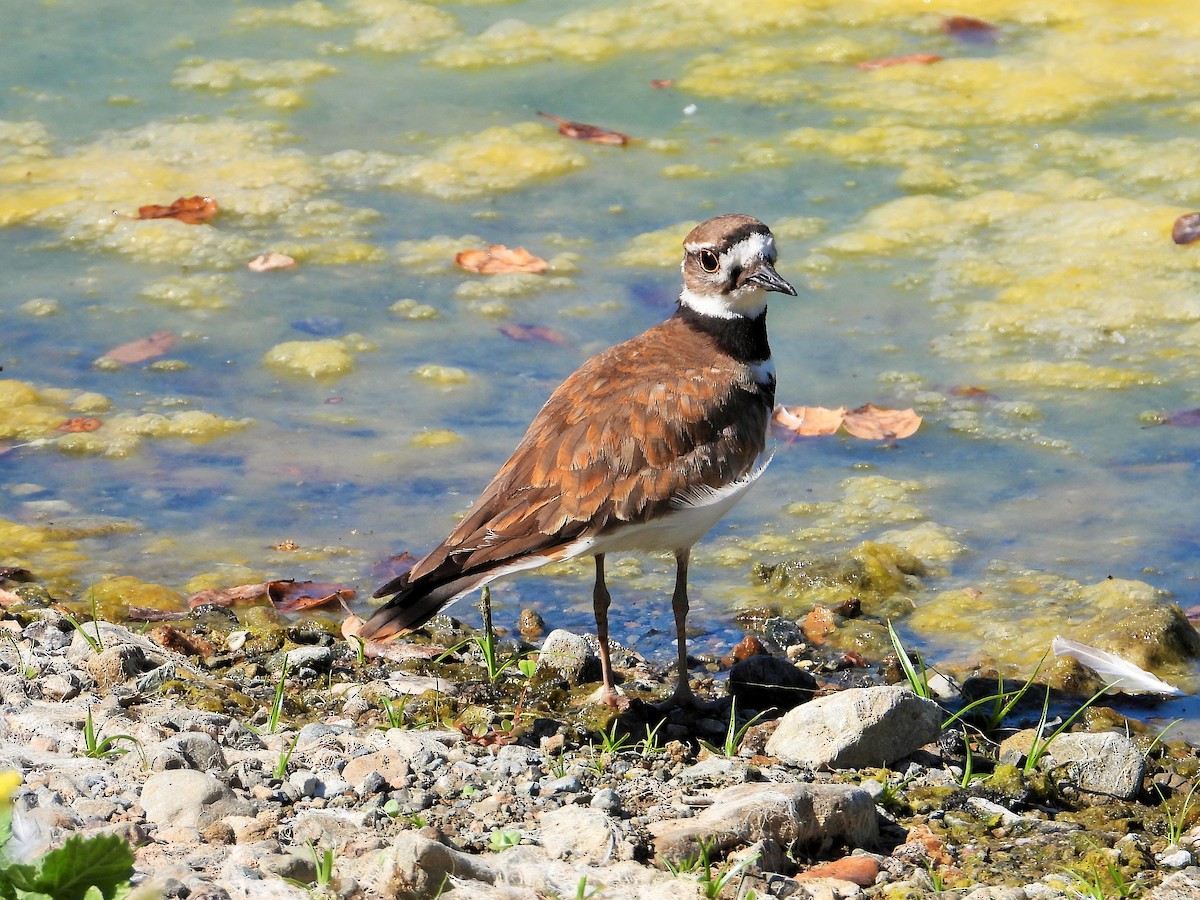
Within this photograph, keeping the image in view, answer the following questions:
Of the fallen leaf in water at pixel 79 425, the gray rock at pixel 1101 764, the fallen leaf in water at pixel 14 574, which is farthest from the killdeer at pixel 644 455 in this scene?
the fallen leaf in water at pixel 79 425

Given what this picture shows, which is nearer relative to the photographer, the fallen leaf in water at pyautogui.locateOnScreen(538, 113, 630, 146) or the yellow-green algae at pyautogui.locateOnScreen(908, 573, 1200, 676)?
the yellow-green algae at pyautogui.locateOnScreen(908, 573, 1200, 676)

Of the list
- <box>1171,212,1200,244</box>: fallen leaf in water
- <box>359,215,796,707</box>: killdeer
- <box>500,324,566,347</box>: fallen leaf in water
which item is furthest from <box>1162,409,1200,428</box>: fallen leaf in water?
<box>500,324,566,347</box>: fallen leaf in water

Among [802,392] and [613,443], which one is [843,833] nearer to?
[613,443]

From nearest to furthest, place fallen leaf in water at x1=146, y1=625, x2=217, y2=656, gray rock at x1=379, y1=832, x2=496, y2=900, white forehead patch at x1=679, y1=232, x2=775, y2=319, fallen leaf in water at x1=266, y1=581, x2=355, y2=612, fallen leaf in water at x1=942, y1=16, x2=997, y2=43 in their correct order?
gray rock at x1=379, y1=832, x2=496, y2=900, fallen leaf in water at x1=146, y1=625, x2=217, y2=656, white forehead patch at x1=679, y1=232, x2=775, y2=319, fallen leaf in water at x1=266, y1=581, x2=355, y2=612, fallen leaf in water at x1=942, y1=16, x2=997, y2=43

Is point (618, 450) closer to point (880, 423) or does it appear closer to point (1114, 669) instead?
point (1114, 669)

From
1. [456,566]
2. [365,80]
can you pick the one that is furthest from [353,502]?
[365,80]

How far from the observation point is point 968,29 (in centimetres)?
1014

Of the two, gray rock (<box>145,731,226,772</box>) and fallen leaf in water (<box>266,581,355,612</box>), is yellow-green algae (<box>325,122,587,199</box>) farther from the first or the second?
gray rock (<box>145,731,226,772</box>)

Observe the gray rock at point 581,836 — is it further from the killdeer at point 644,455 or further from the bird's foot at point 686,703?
the bird's foot at point 686,703

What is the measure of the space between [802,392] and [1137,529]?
5.11ft

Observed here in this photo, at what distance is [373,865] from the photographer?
3057 millimetres

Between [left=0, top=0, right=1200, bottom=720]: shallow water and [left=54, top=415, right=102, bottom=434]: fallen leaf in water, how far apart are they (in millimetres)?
75

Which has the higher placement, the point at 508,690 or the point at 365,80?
the point at 365,80

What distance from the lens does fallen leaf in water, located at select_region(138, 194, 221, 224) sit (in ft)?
26.7
